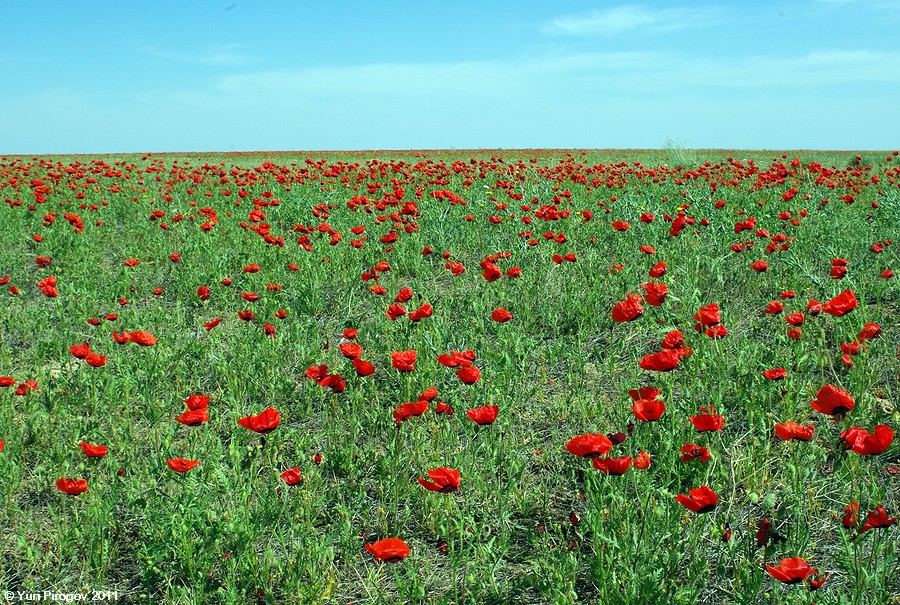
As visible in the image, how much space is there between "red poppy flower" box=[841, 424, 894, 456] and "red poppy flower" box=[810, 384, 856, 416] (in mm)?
103

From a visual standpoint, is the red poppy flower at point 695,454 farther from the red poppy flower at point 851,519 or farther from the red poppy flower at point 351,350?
the red poppy flower at point 351,350

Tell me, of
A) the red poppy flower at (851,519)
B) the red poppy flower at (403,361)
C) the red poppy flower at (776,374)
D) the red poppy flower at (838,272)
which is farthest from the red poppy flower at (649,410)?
the red poppy flower at (838,272)

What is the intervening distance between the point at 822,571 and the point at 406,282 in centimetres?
395

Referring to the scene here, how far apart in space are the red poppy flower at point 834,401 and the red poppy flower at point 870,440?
4.1 inches

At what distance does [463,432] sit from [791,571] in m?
1.95

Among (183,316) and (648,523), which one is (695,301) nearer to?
(648,523)

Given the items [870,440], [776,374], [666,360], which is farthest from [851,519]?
[776,374]

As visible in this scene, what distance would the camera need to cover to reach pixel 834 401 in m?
2.11

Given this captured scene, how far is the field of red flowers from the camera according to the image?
2338 millimetres

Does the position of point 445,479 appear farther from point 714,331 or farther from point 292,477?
point 714,331

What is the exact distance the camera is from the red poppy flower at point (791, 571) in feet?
5.58

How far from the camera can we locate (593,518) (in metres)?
2.36

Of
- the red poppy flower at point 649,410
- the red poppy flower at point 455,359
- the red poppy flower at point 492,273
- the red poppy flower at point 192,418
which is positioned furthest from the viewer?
the red poppy flower at point 492,273

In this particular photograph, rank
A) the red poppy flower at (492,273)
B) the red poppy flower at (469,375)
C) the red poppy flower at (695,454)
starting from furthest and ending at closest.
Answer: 1. the red poppy flower at (492,273)
2. the red poppy flower at (469,375)
3. the red poppy flower at (695,454)
